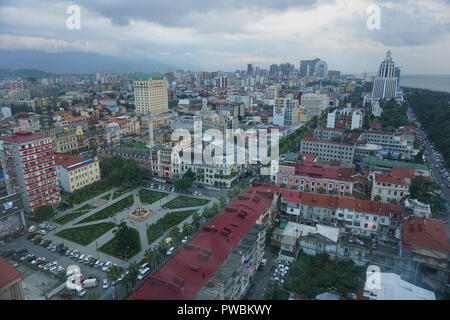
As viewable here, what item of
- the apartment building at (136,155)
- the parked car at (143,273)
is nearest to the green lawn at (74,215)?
the apartment building at (136,155)

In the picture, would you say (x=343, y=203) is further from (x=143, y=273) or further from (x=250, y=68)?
(x=250, y=68)

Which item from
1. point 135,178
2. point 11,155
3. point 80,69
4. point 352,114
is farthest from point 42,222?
point 80,69

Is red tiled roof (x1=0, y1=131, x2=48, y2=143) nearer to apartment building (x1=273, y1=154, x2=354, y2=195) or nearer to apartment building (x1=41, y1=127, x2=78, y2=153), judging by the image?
apartment building (x1=41, y1=127, x2=78, y2=153)

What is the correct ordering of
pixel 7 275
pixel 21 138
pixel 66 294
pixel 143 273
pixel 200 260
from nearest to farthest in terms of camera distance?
pixel 7 275
pixel 200 260
pixel 66 294
pixel 143 273
pixel 21 138

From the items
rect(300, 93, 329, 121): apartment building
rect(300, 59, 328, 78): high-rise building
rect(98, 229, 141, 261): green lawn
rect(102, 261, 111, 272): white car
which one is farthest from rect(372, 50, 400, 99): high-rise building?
rect(102, 261, 111, 272): white car

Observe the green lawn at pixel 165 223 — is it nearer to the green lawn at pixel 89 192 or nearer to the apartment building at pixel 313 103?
the green lawn at pixel 89 192

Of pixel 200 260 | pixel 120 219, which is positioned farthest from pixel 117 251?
pixel 200 260

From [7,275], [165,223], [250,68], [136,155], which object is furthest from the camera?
[250,68]
